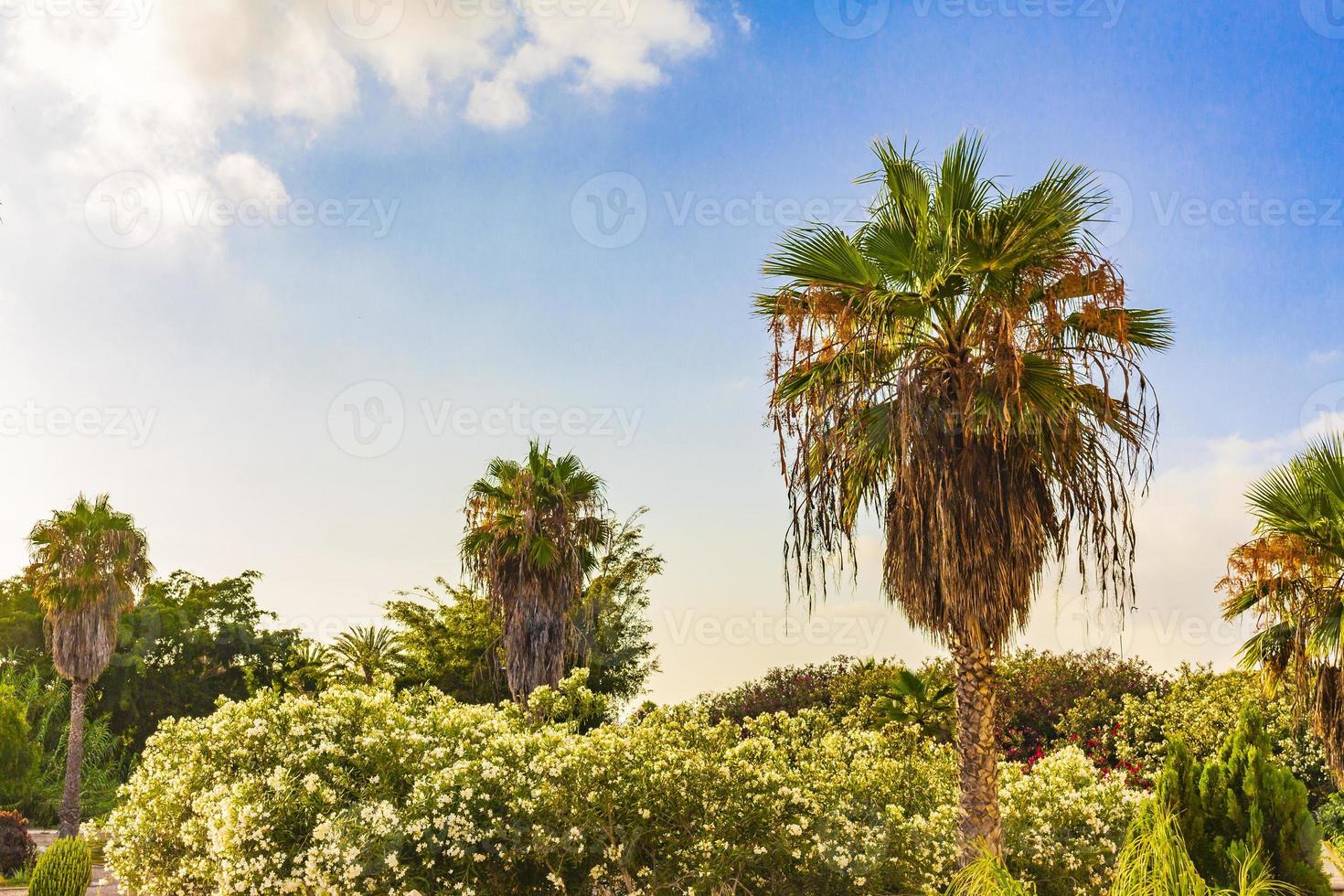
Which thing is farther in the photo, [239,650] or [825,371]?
[239,650]

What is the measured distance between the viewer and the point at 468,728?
1037 centimetres

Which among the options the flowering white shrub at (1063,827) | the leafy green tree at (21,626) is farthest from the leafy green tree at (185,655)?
the flowering white shrub at (1063,827)

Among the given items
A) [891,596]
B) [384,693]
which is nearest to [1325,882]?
[891,596]

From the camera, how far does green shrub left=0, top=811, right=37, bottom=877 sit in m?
17.5

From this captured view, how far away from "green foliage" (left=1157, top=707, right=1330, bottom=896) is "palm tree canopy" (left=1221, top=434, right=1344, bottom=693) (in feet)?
11.7

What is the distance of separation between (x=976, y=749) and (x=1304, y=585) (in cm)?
730

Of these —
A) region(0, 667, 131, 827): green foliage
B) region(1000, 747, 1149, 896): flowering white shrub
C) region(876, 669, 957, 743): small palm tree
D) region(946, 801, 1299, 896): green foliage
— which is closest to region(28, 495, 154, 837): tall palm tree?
region(0, 667, 131, 827): green foliage

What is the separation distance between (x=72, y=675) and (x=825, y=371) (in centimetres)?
2366

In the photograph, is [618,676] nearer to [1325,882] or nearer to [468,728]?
[468,728]

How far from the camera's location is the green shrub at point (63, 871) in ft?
35.5

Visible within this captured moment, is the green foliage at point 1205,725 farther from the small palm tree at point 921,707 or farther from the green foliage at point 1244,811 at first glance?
the green foliage at point 1244,811

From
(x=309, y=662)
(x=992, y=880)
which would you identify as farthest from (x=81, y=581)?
(x=992, y=880)

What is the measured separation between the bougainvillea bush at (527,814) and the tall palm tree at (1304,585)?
427 cm

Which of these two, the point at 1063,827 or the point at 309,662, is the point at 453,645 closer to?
the point at 309,662
